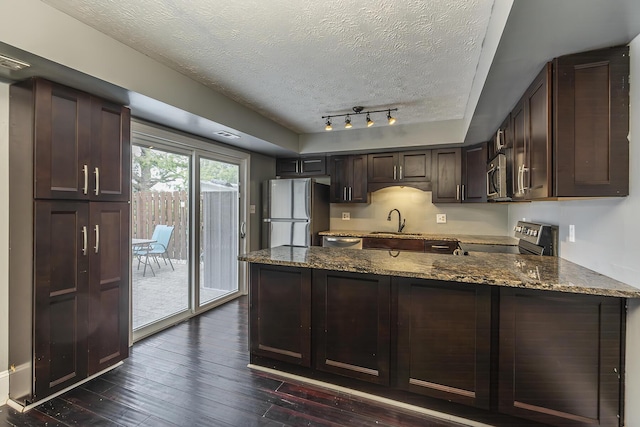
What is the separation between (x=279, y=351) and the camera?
2.32 m

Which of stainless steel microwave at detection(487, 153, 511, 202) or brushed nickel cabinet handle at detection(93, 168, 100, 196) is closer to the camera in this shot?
brushed nickel cabinet handle at detection(93, 168, 100, 196)

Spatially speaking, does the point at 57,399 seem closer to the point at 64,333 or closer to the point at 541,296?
the point at 64,333

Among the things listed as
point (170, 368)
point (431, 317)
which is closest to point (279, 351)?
point (170, 368)

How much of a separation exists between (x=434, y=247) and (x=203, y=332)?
2955 millimetres

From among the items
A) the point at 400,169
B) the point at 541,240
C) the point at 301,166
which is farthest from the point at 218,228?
the point at 541,240

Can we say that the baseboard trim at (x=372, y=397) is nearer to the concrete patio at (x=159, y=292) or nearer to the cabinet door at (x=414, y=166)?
the concrete patio at (x=159, y=292)

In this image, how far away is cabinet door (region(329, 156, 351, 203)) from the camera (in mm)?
4629

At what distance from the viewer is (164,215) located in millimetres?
3268

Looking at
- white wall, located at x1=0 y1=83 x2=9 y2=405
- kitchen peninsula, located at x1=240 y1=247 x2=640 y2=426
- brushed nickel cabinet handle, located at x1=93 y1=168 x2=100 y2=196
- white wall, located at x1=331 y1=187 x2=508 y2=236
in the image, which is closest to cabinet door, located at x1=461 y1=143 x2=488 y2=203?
white wall, located at x1=331 y1=187 x2=508 y2=236

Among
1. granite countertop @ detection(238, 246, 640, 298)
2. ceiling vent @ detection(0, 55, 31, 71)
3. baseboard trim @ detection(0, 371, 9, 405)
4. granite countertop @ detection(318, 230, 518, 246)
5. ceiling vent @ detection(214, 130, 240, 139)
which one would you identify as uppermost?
ceiling vent @ detection(214, 130, 240, 139)

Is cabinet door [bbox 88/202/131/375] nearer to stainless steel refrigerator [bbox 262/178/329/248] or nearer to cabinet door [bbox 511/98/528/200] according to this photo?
stainless steel refrigerator [bbox 262/178/329/248]

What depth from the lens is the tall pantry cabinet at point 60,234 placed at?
6.32ft

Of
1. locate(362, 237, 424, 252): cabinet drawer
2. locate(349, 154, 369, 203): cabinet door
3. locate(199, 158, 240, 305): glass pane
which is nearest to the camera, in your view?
locate(199, 158, 240, 305): glass pane

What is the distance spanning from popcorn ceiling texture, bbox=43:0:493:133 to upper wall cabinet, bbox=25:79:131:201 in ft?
1.80
